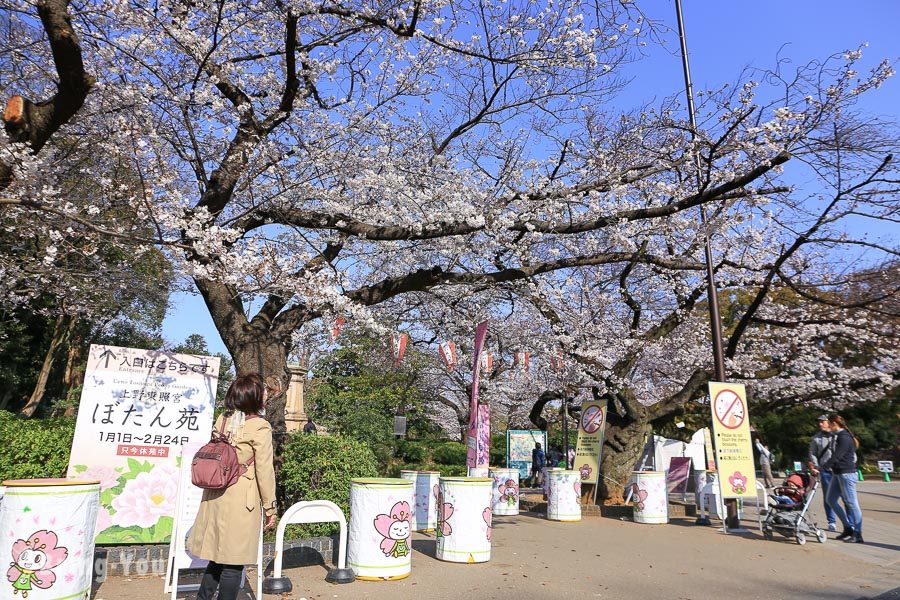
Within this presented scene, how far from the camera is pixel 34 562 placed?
4133 mm

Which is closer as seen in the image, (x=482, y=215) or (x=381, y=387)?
(x=482, y=215)

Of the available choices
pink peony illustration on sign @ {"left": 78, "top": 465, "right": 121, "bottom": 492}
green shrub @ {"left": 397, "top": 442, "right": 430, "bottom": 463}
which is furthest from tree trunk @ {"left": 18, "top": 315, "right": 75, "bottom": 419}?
pink peony illustration on sign @ {"left": 78, "top": 465, "right": 121, "bottom": 492}

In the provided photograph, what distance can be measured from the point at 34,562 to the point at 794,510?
9479mm

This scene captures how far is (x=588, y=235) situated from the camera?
36.2 ft

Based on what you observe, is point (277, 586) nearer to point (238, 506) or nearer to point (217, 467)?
point (238, 506)

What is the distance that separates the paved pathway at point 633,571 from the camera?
5371 millimetres

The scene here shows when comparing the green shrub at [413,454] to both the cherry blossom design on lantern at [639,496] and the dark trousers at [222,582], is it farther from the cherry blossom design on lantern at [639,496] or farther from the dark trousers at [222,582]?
the dark trousers at [222,582]

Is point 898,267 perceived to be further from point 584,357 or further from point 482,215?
point 482,215

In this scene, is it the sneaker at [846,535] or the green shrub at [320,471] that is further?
the sneaker at [846,535]

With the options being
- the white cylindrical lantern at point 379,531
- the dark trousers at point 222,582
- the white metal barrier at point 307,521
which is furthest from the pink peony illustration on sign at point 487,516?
the dark trousers at point 222,582

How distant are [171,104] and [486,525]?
6.30 metres

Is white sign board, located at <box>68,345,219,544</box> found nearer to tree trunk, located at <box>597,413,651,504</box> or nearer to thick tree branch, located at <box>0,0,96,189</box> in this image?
thick tree branch, located at <box>0,0,96,189</box>

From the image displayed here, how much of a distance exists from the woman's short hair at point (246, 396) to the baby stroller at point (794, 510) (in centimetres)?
825

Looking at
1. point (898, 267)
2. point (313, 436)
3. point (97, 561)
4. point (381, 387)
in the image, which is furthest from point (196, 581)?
point (381, 387)
